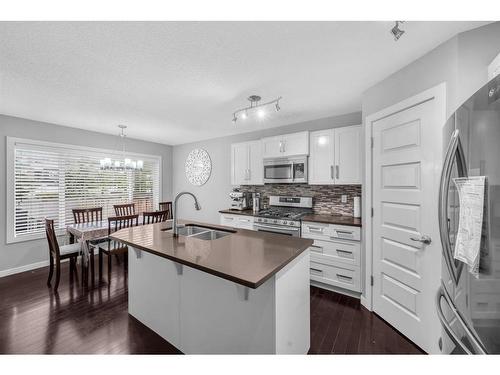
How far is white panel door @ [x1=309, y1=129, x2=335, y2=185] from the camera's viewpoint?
3.05 m

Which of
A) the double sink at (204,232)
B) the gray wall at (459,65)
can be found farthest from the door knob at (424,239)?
the double sink at (204,232)

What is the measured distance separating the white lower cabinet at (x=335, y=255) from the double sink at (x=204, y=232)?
49.9 inches

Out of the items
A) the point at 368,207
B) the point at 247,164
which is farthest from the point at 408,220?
the point at 247,164

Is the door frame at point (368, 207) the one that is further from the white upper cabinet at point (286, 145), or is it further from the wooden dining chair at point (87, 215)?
the wooden dining chair at point (87, 215)

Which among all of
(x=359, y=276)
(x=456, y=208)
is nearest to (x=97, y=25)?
(x=456, y=208)

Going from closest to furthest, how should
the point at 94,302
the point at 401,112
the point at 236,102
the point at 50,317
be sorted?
the point at 401,112, the point at 50,317, the point at 94,302, the point at 236,102

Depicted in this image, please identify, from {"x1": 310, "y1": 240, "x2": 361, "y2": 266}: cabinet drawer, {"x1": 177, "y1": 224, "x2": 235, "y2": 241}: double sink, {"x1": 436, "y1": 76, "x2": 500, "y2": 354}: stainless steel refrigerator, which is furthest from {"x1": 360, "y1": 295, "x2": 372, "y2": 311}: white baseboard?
{"x1": 177, "y1": 224, "x2": 235, "y2": 241}: double sink

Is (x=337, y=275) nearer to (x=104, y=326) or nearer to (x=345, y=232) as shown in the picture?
(x=345, y=232)

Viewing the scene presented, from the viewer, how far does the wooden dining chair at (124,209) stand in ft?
13.8

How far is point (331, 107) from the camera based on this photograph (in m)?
2.92

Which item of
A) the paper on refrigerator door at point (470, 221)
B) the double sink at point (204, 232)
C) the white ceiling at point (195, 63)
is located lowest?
the double sink at point (204, 232)

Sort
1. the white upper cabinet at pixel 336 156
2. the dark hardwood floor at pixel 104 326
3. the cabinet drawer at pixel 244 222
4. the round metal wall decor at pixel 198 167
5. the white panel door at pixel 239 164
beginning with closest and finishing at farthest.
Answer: the dark hardwood floor at pixel 104 326, the white upper cabinet at pixel 336 156, the cabinet drawer at pixel 244 222, the white panel door at pixel 239 164, the round metal wall decor at pixel 198 167
